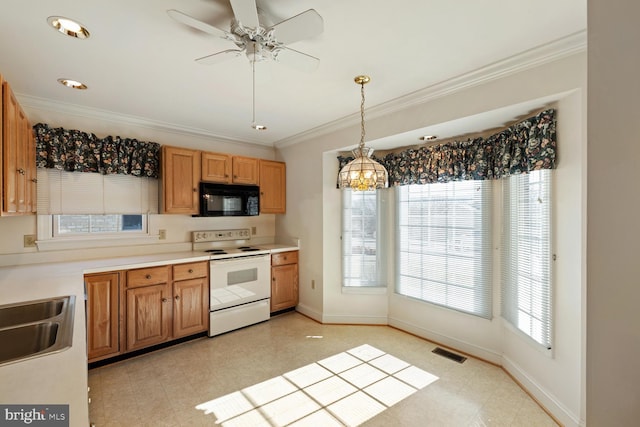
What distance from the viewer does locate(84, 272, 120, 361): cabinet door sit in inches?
98.2

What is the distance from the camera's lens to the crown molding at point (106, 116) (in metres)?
2.67

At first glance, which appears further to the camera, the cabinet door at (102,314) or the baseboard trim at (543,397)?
the cabinet door at (102,314)

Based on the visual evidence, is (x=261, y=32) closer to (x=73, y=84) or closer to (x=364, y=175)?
(x=364, y=175)

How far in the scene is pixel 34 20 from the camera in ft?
5.14

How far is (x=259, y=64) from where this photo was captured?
79.8 inches

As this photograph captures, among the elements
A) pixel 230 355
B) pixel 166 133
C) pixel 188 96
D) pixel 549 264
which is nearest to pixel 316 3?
pixel 188 96

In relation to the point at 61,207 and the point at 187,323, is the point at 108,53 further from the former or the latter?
the point at 187,323

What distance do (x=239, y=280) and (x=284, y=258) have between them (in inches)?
28.6

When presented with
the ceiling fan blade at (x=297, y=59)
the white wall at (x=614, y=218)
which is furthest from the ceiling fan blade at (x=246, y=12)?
the white wall at (x=614, y=218)

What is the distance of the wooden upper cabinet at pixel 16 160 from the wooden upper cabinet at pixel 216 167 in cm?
153

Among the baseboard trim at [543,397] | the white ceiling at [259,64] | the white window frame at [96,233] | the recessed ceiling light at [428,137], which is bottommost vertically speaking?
the baseboard trim at [543,397]

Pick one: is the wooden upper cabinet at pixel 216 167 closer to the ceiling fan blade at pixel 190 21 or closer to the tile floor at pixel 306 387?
the tile floor at pixel 306 387

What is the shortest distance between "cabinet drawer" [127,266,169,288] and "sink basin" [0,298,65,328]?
3.44 ft

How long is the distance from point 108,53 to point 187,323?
8.60 ft
